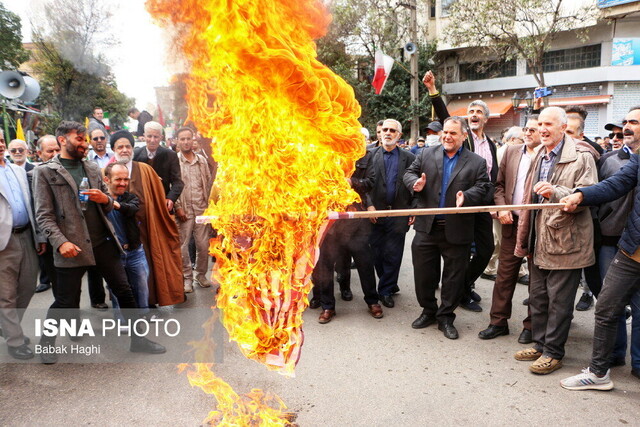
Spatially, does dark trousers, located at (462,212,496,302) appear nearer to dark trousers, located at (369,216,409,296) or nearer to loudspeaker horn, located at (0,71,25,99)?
dark trousers, located at (369,216,409,296)

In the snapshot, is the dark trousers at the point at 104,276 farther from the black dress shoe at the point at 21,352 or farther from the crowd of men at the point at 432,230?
the black dress shoe at the point at 21,352

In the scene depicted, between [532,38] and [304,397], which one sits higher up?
[532,38]

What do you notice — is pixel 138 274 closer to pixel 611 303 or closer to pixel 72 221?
pixel 72 221

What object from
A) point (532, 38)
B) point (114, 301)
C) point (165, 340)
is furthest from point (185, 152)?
point (532, 38)

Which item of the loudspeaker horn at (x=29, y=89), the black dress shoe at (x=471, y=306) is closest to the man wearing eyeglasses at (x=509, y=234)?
the black dress shoe at (x=471, y=306)

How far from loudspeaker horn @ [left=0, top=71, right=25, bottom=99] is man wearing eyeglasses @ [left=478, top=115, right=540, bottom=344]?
11.7 metres

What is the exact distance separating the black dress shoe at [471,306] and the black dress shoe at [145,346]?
144 inches

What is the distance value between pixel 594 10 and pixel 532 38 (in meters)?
3.80

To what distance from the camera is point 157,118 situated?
11883 millimetres

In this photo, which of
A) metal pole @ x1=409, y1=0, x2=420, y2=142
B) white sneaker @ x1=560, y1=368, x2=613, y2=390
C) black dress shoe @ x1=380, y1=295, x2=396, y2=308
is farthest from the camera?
metal pole @ x1=409, y1=0, x2=420, y2=142

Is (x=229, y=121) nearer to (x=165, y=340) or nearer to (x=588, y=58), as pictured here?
(x=165, y=340)

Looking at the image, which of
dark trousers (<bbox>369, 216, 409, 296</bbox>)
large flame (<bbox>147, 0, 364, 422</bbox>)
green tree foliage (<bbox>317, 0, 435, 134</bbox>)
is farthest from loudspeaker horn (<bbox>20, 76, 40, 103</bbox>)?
large flame (<bbox>147, 0, 364, 422</bbox>)

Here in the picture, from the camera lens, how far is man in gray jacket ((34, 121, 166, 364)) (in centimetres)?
398

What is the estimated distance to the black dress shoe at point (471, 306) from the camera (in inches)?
218
